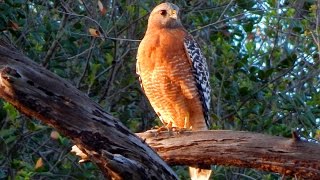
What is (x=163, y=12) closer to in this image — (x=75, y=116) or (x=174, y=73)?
(x=174, y=73)

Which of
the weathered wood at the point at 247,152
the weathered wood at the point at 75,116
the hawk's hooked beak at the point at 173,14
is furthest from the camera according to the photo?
the hawk's hooked beak at the point at 173,14

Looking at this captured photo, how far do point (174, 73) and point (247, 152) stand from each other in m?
1.87

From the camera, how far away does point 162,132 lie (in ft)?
20.3

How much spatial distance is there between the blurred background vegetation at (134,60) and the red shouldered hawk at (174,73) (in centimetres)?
20

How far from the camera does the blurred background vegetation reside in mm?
7480

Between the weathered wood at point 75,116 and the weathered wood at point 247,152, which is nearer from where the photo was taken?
the weathered wood at point 75,116

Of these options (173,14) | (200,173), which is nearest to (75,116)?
(200,173)

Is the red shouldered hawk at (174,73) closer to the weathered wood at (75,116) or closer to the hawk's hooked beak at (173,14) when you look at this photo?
the hawk's hooked beak at (173,14)

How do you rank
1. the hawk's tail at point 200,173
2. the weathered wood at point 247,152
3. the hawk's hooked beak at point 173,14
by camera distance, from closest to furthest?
the weathered wood at point 247,152, the hawk's tail at point 200,173, the hawk's hooked beak at point 173,14

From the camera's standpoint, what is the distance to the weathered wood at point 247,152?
17.7 ft

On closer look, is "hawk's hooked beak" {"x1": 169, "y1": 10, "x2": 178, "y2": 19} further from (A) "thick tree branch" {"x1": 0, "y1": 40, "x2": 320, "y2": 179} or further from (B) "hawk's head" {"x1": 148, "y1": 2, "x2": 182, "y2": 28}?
(A) "thick tree branch" {"x1": 0, "y1": 40, "x2": 320, "y2": 179}

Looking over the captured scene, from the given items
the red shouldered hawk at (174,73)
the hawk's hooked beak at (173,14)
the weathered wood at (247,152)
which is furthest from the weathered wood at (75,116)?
the hawk's hooked beak at (173,14)

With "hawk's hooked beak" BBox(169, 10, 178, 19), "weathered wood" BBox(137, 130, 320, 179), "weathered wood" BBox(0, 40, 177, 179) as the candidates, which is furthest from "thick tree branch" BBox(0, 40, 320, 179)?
"hawk's hooked beak" BBox(169, 10, 178, 19)

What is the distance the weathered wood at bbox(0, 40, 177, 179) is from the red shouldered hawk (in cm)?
264
